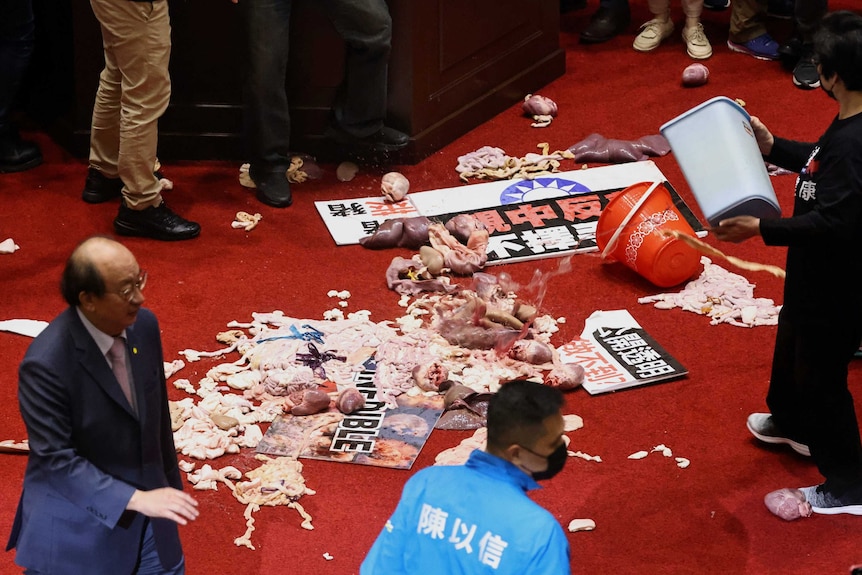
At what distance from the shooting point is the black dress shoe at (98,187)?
573 centimetres

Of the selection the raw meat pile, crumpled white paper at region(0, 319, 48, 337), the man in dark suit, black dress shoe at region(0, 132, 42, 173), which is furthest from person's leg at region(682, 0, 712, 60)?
the man in dark suit

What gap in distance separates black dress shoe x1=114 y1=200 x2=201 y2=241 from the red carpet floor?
0.20 feet

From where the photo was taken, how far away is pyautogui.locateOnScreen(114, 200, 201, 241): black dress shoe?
5422 millimetres

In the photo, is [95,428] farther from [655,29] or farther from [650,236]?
[655,29]

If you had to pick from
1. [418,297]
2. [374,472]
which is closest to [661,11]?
[418,297]

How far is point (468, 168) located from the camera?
20.0 ft

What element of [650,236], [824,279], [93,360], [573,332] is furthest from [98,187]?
[824,279]

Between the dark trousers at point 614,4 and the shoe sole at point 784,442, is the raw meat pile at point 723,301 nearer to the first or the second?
the shoe sole at point 784,442

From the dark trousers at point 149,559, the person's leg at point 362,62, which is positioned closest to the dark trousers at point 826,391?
the dark trousers at point 149,559

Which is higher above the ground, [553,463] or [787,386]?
[553,463]

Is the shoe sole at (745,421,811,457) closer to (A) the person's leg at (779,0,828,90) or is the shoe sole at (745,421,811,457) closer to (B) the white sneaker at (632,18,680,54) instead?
(A) the person's leg at (779,0,828,90)

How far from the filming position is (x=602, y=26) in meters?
7.57

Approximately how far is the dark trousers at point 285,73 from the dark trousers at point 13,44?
1114 mm

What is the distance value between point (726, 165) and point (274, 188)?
2631 millimetres
